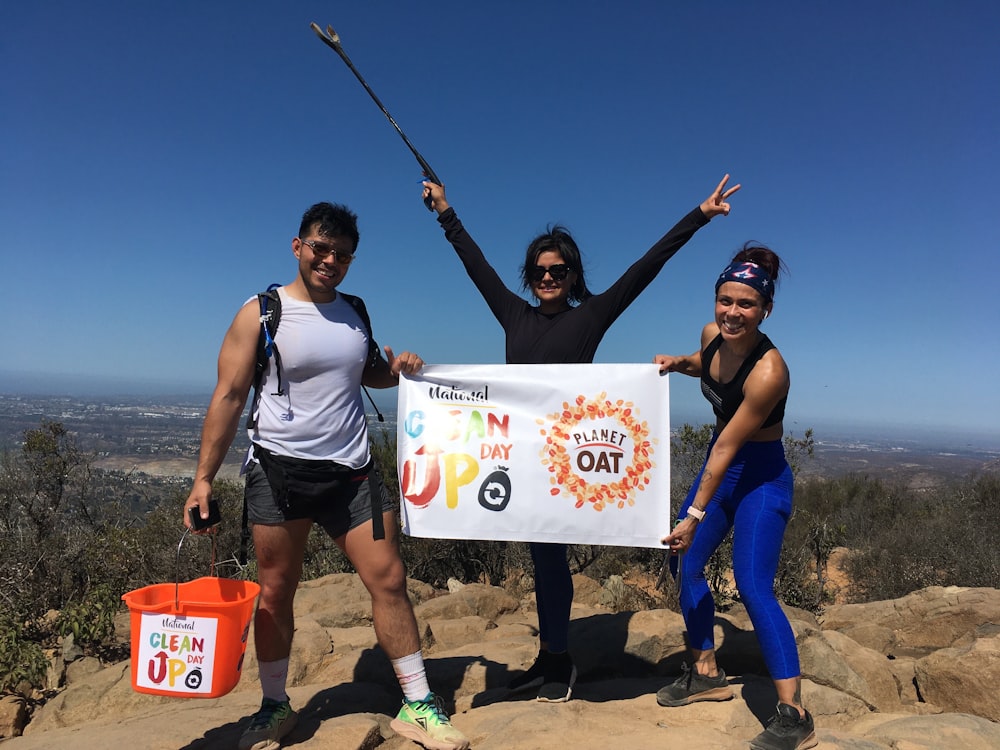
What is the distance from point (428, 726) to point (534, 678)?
0.91 m

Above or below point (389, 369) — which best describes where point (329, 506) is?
below

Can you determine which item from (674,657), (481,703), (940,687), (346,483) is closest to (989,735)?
(940,687)

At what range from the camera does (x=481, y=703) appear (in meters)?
3.73

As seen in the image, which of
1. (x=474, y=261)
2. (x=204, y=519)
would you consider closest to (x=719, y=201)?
(x=474, y=261)

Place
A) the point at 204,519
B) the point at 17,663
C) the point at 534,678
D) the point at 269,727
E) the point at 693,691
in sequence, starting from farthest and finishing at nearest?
the point at 17,663
the point at 534,678
the point at 693,691
the point at 269,727
the point at 204,519

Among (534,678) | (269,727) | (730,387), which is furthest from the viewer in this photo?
(534,678)

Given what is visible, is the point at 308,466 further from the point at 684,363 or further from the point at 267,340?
the point at 684,363

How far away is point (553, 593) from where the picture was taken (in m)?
3.54

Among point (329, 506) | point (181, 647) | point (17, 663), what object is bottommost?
point (17, 663)

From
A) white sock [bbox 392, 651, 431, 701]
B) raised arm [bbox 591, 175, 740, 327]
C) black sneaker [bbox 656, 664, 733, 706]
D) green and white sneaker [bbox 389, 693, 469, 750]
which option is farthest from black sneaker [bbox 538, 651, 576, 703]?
raised arm [bbox 591, 175, 740, 327]

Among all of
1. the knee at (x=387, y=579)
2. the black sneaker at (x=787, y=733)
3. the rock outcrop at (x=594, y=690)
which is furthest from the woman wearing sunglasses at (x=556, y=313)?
the black sneaker at (x=787, y=733)

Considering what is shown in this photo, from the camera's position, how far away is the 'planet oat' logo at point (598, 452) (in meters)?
3.47

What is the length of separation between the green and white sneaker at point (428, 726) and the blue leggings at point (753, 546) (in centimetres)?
134

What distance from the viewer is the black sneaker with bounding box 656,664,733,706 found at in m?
3.34
